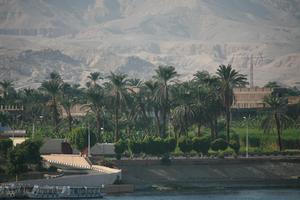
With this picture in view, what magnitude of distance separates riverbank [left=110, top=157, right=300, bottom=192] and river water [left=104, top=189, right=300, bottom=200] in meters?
6.73

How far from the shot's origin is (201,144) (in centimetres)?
16912

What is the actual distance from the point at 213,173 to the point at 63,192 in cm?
3260

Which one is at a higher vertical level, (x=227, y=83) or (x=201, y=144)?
(x=227, y=83)

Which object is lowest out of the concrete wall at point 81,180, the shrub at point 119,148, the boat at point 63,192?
the boat at point 63,192

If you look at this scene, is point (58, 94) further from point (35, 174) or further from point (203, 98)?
point (35, 174)

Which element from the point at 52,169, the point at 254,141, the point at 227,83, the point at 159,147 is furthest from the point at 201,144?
the point at 52,169

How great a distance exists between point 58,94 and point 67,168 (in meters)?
38.5

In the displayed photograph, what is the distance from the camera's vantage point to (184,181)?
160375mm

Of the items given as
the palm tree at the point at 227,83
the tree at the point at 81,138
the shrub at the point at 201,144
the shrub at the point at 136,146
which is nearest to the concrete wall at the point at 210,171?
the shrub at the point at 136,146

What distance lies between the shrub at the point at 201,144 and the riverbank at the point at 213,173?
5.04 meters

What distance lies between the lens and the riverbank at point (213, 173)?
158375 mm

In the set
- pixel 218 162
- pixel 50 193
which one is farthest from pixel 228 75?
pixel 50 193

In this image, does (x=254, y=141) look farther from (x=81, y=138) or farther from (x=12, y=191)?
(x=12, y=191)

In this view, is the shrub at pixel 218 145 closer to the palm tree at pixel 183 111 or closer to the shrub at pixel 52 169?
the palm tree at pixel 183 111
